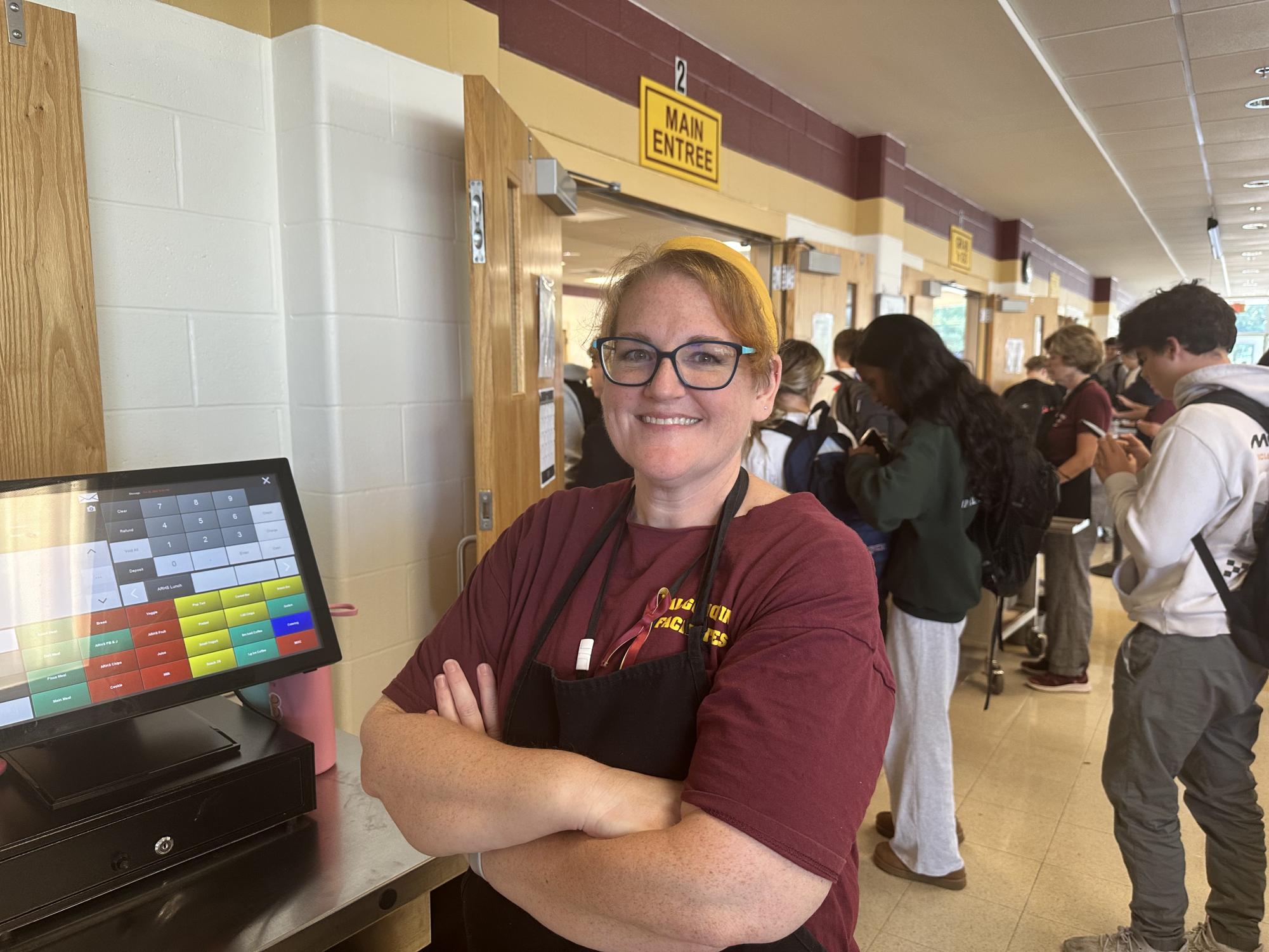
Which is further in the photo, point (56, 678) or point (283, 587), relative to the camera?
point (283, 587)

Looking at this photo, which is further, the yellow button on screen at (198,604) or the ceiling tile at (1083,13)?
the ceiling tile at (1083,13)

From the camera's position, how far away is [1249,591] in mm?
1767

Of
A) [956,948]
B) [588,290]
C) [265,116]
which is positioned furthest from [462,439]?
[588,290]

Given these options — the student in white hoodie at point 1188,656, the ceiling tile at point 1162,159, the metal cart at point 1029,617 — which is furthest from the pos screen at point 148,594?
the ceiling tile at point 1162,159

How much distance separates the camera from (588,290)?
42.9 ft

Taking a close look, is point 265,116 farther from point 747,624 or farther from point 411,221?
point 747,624

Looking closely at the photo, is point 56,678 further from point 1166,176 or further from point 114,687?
point 1166,176

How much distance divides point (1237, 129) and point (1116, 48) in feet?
5.97

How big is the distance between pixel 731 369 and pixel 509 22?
2.16 meters

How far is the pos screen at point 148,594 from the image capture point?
1021 millimetres

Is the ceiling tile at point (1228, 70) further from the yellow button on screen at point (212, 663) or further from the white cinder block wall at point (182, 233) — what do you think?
the yellow button on screen at point (212, 663)

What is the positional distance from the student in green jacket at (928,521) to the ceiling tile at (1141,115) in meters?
3.27

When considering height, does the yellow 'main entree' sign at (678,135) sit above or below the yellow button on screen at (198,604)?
above

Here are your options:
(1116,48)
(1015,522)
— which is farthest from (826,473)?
(1116,48)
